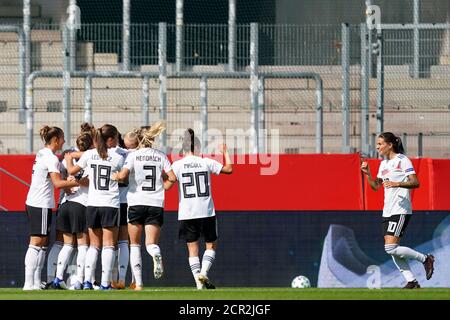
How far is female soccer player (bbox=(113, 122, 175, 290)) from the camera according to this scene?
16.4 meters

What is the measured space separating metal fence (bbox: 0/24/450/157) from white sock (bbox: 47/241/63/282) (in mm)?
3637

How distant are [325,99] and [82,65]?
3.68 metres

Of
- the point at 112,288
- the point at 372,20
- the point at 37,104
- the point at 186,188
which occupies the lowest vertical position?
the point at 112,288

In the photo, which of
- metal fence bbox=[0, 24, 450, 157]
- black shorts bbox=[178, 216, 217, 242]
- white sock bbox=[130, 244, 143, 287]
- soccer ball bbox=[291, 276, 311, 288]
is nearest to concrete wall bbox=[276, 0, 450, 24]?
metal fence bbox=[0, 24, 450, 157]

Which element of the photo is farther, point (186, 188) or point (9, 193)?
point (9, 193)

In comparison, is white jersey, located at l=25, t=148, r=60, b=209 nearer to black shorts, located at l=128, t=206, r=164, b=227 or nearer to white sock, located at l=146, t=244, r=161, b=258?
black shorts, located at l=128, t=206, r=164, b=227

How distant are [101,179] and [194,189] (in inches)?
44.1

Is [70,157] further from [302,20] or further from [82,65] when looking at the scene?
[302,20]

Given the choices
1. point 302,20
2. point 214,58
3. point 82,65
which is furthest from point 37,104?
point 302,20

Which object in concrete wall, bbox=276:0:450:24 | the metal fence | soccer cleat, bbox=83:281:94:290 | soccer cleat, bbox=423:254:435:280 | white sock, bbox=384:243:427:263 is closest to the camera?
soccer cleat, bbox=83:281:94:290

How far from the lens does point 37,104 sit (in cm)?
2094

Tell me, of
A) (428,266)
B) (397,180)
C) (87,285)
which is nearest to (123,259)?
(87,285)
